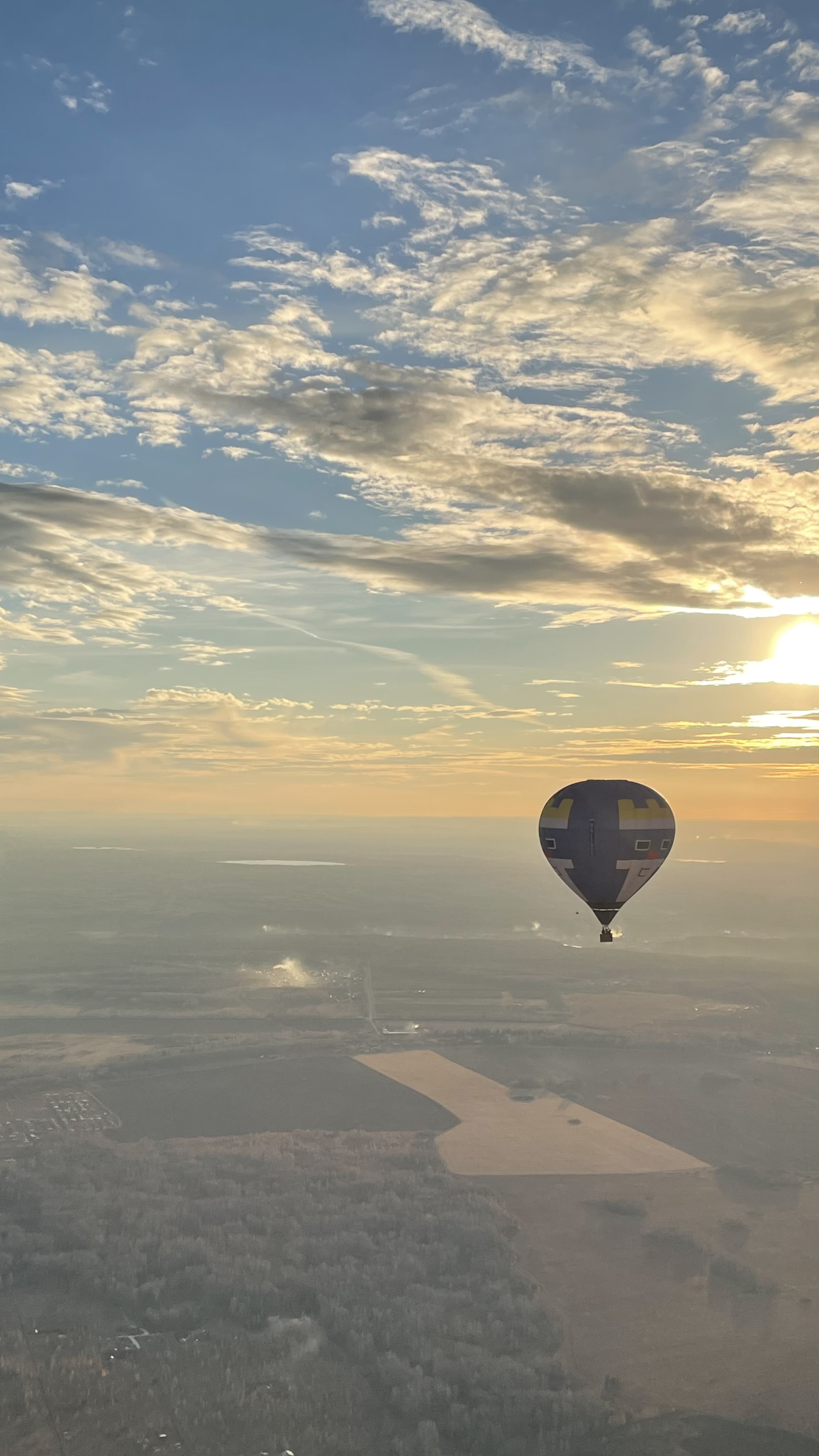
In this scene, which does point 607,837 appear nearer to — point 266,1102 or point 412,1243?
point 412,1243

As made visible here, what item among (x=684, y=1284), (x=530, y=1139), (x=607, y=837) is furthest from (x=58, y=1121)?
(x=607, y=837)

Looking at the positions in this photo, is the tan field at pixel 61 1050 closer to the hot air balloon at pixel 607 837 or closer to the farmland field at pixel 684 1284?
the farmland field at pixel 684 1284

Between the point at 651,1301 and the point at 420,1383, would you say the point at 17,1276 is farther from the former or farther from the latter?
the point at 651,1301

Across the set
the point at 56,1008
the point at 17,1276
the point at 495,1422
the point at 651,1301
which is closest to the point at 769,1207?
the point at 651,1301

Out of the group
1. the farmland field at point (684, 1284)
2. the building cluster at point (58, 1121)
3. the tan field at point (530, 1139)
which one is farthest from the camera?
→ the building cluster at point (58, 1121)

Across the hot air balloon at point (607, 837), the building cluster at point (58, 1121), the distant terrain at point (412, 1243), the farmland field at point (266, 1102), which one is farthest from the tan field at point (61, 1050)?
the hot air balloon at point (607, 837)

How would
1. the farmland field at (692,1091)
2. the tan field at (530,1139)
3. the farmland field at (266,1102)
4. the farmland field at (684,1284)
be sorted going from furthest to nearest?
the farmland field at (266,1102) → the farmland field at (692,1091) → the tan field at (530,1139) → the farmland field at (684,1284)
